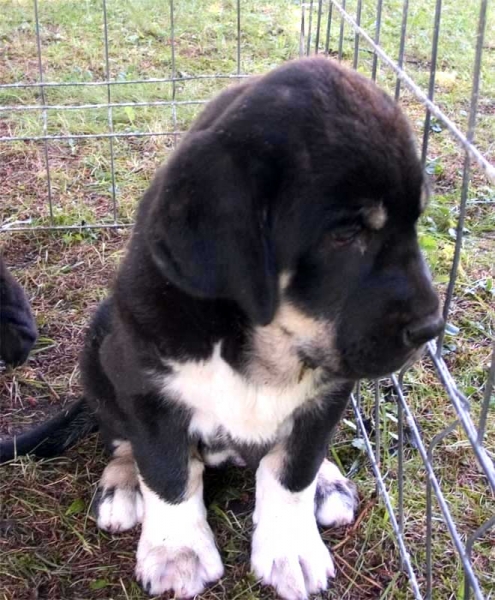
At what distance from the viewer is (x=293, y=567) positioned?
250cm

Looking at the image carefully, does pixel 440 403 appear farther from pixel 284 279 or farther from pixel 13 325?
pixel 13 325

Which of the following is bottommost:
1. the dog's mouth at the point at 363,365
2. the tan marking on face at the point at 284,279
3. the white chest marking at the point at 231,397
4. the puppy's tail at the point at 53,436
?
the puppy's tail at the point at 53,436

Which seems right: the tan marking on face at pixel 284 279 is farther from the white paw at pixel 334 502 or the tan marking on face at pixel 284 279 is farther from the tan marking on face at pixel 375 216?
the white paw at pixel 334 502

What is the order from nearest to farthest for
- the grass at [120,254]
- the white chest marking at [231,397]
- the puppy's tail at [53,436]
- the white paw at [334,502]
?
the white chest marking at [231,397] → the grass at [120,254] → the white paw at [334,502] → the puppy's tail at [53,436]

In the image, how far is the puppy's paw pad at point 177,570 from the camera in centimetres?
248

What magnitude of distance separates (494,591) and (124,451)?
1.21 metres

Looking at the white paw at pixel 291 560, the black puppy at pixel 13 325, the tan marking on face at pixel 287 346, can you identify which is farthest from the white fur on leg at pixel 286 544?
the black puppy at pixel 13 325

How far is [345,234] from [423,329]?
289mm

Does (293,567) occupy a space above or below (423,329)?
below

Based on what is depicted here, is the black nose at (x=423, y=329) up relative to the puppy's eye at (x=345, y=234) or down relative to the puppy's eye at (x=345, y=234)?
down

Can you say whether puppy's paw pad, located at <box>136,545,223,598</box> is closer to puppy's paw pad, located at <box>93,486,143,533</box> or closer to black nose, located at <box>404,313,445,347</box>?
puppy's paw pad, located at <box>93,486,143,533</box>

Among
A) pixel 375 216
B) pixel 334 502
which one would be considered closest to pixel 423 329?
pixel 375 216

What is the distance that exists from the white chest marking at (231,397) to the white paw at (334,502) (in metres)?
0.43

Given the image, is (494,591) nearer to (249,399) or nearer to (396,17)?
(249,399)
